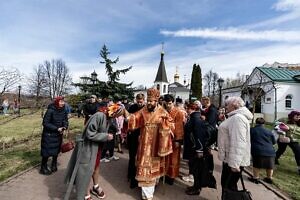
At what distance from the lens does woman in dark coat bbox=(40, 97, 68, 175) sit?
6.65m

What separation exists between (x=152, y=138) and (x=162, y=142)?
231 millimetres

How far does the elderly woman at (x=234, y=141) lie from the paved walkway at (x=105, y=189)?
48.0 inches

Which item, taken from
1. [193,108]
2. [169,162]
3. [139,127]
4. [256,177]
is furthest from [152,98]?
[256,177]

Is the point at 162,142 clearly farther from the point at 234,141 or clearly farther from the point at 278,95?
the point at 278,95

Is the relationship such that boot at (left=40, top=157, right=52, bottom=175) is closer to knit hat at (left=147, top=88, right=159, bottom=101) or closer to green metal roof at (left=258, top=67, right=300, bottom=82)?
knit hat at (left=147, top=88, right=159, bottom=101)

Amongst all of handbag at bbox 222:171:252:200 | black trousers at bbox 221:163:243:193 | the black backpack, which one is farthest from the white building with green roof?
handbag at bbox 222:171:252:200

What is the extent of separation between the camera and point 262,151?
6.98 meters

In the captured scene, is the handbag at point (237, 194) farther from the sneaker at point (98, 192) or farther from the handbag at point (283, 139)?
the handbag at point (283, 139)

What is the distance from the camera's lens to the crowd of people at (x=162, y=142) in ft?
15.3

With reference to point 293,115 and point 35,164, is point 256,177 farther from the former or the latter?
point 35,164

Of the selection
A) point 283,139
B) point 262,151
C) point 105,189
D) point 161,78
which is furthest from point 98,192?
point 161,78

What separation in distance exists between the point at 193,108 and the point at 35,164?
436cm

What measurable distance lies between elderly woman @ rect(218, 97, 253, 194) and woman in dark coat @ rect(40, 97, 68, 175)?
3785mm

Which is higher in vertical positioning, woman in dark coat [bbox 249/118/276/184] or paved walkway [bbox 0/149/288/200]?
woman in dark coat [bbox 249/118/276/184]
